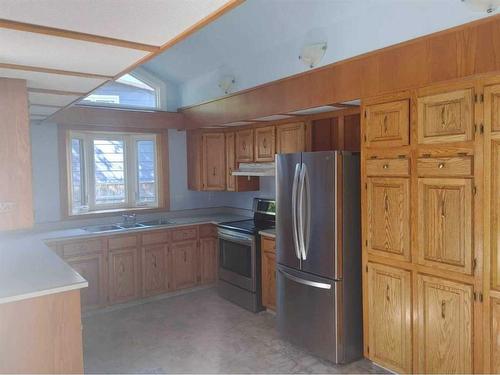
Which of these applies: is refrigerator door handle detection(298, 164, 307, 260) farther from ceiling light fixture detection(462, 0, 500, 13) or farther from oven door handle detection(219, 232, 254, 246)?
ceiling light fixture detection(462, 0, 500, 13)

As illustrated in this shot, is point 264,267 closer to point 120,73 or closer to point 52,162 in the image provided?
point 120,73

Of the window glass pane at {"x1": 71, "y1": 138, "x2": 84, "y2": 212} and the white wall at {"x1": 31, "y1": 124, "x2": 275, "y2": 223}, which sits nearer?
the white wall at {"x1": 31, "y1": 124, "x2": 275, "y2": 223}

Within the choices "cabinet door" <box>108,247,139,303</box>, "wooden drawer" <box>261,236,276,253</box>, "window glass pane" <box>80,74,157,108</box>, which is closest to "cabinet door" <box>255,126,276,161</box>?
"wooden drawer" <box>261,236,276,253</box>

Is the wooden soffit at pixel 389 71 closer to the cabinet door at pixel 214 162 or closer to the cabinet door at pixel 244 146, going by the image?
the cabinet door at pixel 244 146

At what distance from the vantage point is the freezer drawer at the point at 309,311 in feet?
9.27

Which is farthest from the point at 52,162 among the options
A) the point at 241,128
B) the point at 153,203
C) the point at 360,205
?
the point at 360,205

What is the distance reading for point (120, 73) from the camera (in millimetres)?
2201

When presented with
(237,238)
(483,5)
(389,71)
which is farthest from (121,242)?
(483,5)

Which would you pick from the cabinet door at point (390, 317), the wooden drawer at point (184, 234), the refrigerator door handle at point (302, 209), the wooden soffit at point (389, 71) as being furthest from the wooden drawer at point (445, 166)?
the wooden drawer at point (184, 234)

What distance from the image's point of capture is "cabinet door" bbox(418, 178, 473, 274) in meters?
2.16

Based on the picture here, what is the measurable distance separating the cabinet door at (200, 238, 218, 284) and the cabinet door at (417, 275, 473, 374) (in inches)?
110

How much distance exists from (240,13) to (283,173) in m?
1.54

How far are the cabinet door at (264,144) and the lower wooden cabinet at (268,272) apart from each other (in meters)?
0.92

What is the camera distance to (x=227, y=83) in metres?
4.12
